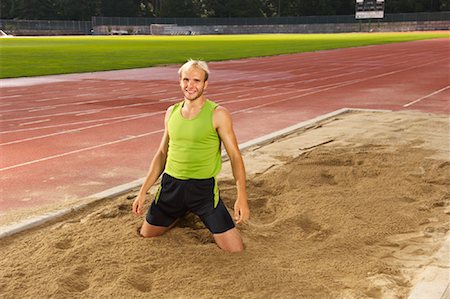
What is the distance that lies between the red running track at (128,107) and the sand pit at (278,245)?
52.9 inches

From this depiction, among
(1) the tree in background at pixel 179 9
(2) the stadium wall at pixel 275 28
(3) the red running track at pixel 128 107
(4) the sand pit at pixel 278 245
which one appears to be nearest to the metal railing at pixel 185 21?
(2) the stadium wall at pixel 275 28

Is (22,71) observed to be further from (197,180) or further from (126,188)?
(197,180)

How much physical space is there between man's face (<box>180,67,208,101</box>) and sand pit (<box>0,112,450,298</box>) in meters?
1.14

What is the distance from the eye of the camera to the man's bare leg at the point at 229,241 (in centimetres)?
414

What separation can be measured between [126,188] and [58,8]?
91.8m

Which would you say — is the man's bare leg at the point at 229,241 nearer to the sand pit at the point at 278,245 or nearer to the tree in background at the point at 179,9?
the sand pit at the point at 278,245

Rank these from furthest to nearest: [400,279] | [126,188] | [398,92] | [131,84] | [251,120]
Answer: [131,84] → [398,92] → [251,120] → [126,188] → [400,279]

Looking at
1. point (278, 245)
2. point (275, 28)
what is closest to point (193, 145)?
point (278, 245)

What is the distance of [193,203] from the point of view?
4.27m

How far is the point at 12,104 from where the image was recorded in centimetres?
1214

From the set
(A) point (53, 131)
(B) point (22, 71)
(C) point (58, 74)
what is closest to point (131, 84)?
(C) point (58, 74)

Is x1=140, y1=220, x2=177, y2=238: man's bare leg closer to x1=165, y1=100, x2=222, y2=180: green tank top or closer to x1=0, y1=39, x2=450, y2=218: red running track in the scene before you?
x1=165, y1=100, x2=222, y2=180: green tank top

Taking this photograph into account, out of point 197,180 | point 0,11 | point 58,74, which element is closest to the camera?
point 197,180

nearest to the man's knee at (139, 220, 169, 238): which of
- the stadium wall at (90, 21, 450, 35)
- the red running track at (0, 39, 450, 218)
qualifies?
the red running track at (0, 39, 450, 218)
